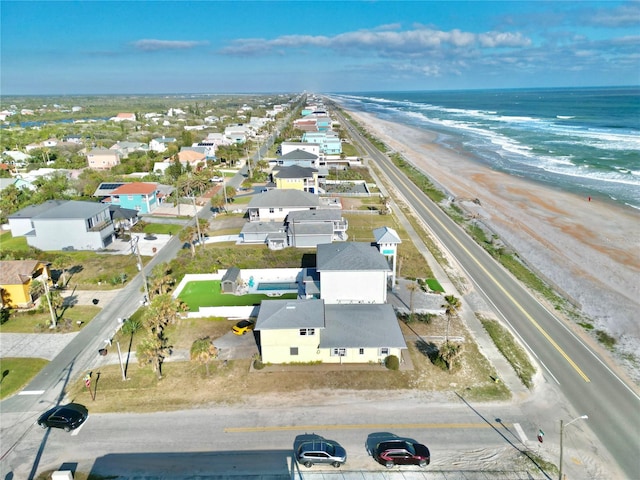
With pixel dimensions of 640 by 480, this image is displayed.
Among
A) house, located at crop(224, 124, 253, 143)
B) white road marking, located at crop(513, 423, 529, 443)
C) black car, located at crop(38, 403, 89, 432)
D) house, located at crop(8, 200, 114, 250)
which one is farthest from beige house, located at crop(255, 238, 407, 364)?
house, located at crop(224, 124, 253, 143)

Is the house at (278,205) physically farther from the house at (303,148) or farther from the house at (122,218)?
the house at (303,148)

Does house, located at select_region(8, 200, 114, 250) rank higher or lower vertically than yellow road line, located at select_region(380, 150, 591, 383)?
higher

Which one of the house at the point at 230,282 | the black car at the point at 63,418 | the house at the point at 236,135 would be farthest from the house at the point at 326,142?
the black car at the point at 63,418

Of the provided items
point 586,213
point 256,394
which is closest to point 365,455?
point 256,394

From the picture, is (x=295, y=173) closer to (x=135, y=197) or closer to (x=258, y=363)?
(x=135, y=197)

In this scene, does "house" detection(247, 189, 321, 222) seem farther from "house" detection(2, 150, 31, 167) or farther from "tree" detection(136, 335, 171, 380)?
"house" detection(2, 150, 31, 167)
